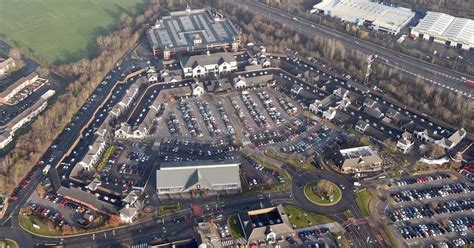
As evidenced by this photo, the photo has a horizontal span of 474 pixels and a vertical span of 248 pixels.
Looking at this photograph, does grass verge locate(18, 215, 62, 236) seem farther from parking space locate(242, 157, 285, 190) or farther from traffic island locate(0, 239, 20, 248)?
parking space locate(242, 157, 285, 190)

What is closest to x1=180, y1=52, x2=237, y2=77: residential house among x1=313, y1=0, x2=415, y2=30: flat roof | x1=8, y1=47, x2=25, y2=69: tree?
x1=8, y1=47, x2=25, y2=69: tree

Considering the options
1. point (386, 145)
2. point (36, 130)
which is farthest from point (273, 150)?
point (36, 130)

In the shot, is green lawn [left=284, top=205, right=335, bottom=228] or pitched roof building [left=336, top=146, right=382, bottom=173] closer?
green lawn [left=284, top=205, right=335, bottom=228]

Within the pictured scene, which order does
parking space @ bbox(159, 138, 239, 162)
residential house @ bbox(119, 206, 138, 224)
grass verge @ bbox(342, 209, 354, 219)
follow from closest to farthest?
1. residential house @ bbox(119, 206, 138, 224)
2. grass verge @ bbox(342, 209, 354, 219)
3. parking space @ bbox(159, 138, 239, 162)

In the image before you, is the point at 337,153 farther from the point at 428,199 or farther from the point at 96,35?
the point at 96,35

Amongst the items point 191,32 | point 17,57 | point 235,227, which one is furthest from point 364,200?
point 17,57

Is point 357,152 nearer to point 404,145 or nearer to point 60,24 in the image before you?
point 404,145

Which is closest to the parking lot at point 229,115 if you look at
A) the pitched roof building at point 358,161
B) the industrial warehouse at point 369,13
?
the pitched roof building at point 358,161

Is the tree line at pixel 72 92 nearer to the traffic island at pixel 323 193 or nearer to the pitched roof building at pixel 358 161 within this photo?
the traffic island at pixel 323 193
